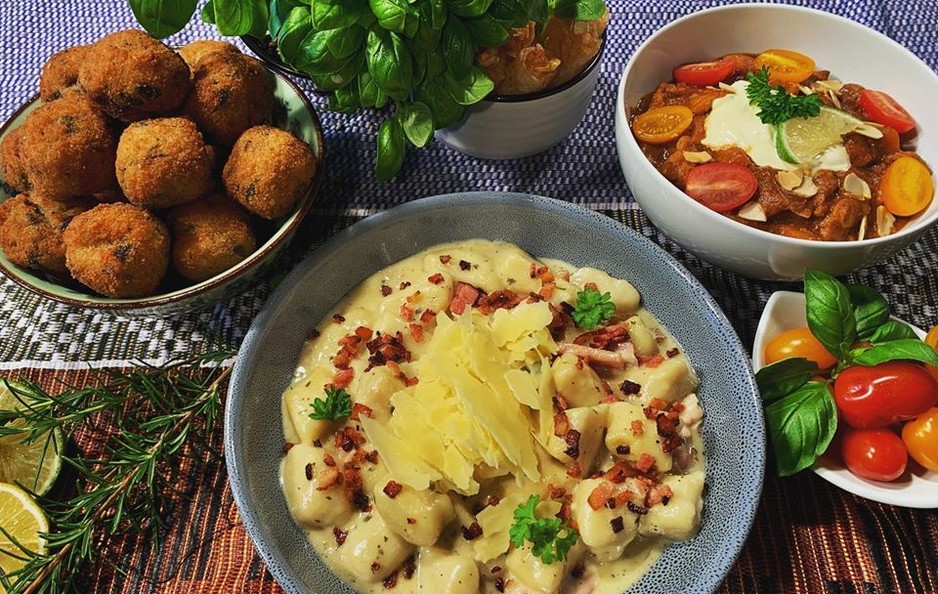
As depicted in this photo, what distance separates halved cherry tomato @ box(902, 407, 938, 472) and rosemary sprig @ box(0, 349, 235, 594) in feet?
5.70

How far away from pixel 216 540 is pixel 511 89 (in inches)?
56.4

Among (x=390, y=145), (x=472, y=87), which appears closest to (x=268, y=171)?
(x=390, y=145)

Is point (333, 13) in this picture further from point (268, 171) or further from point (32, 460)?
point (32, 460)

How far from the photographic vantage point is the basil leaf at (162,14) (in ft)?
6.05

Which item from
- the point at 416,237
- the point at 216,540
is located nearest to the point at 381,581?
the point at 216,540

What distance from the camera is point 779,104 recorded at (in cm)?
205

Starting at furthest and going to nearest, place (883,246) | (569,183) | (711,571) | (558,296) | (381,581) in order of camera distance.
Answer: (569,183), (558,296), (883,246), (381,581), (711,571)

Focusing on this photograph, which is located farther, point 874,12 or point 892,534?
point 874,12

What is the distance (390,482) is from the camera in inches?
68.9

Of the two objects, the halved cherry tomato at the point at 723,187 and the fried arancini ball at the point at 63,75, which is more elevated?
the fried arancini ball at the point at 63,75

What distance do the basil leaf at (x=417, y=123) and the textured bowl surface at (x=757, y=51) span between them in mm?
552

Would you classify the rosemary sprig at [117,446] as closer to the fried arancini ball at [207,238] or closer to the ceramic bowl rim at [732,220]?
the fried arancini ball at [207,238]

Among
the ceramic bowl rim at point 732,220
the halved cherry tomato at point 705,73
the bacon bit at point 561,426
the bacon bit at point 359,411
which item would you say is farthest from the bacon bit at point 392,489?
the halved cherry tomato at point 705,73

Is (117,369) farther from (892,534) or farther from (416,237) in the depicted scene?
(892,534)
